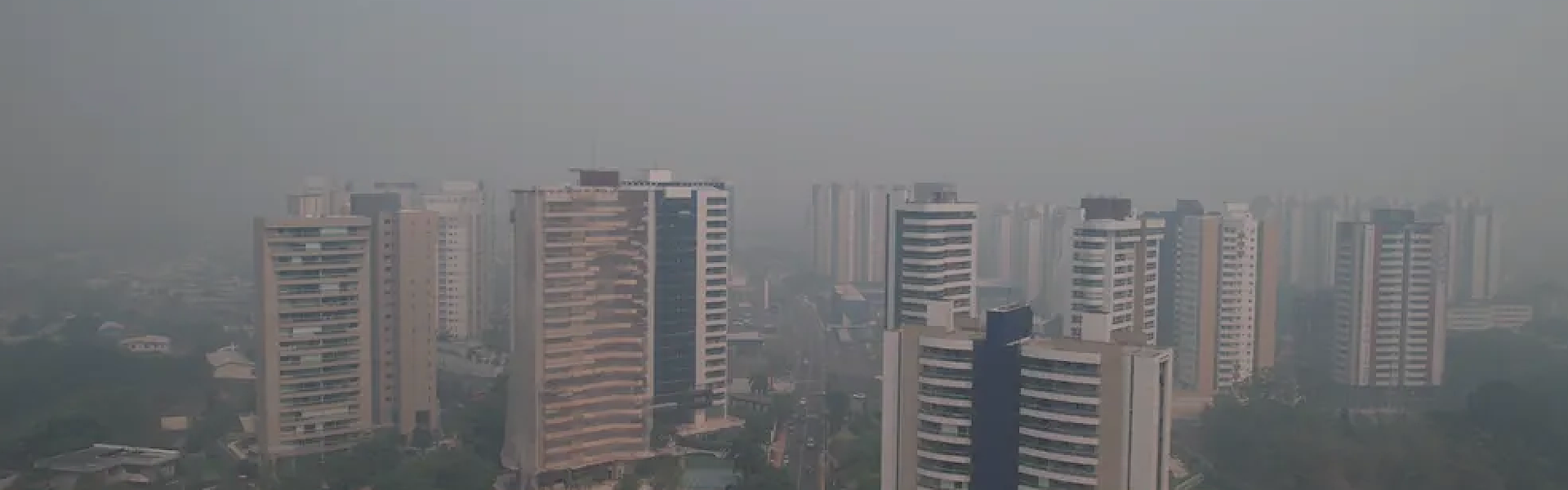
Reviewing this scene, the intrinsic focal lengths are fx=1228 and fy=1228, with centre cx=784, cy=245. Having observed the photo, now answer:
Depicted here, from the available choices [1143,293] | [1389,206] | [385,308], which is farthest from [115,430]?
[1389,206]

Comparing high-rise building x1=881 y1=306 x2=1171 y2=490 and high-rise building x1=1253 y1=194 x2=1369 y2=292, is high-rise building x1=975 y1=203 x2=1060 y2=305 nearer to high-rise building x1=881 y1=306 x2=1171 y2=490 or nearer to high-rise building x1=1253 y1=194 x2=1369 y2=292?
high-rise building x1=1253 y1=194 x2=1369 y2=292

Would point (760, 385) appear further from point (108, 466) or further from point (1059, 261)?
point (108, 466)

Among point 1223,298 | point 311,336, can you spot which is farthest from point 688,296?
point 1223,298

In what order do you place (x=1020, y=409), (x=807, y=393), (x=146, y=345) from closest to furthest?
(x=1020, y=409), (x=146, y=345), (x=807, y=393)

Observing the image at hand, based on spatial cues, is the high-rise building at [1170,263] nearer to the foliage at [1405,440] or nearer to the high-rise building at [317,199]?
the foliage at [1405,440]

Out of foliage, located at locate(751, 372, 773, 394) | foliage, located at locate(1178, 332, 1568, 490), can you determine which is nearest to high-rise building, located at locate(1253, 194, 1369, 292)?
foliage, located at locate(1178, 332, 1568, 490)
